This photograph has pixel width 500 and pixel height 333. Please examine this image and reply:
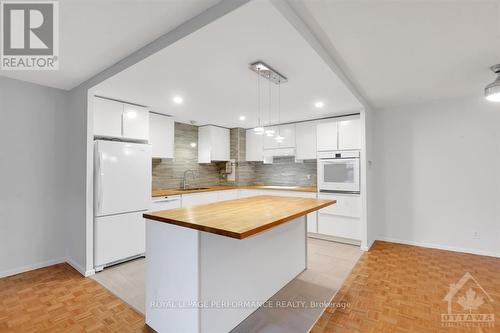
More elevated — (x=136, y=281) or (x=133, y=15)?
(x=133, y=15)

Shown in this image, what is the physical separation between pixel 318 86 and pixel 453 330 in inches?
102

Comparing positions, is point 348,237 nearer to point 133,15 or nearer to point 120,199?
point 120,199

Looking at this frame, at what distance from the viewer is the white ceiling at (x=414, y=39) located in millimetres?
1553

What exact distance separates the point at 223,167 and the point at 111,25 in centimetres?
407

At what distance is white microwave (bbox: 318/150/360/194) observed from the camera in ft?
12.6

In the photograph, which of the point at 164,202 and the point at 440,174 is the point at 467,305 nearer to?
the point at 440,174

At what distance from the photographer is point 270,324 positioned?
1.94 metres

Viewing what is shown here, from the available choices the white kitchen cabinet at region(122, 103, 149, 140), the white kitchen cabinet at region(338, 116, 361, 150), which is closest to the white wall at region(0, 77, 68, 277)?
the white kitchen cabinet at region(122, 103, 149, 140)

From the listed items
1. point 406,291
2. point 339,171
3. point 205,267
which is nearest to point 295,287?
point 406,291

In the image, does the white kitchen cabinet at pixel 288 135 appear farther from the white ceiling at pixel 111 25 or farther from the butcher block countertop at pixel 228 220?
the white ceiling at pixel 111 25

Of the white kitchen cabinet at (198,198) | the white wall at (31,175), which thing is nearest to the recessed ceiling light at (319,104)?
the white kitchen cabinet at (198,198)

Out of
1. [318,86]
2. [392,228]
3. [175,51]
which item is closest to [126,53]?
[175,51]

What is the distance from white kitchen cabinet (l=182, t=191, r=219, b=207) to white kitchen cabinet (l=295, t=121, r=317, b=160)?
189 cm

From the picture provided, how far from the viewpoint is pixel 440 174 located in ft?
12.4
